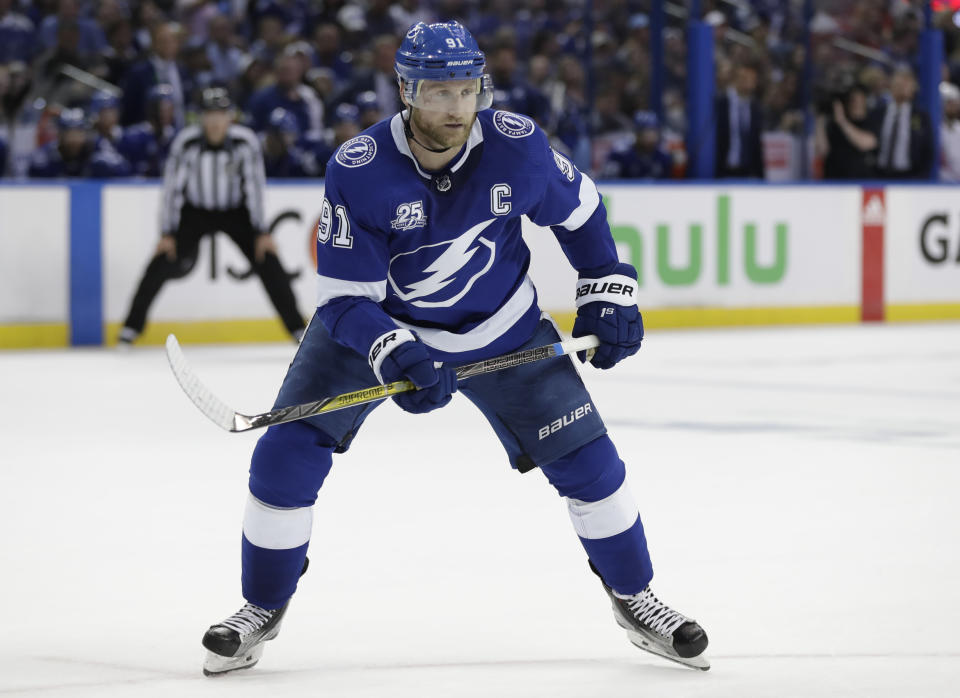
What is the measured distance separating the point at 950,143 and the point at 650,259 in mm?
3546

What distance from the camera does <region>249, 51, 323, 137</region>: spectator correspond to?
32.2 ft

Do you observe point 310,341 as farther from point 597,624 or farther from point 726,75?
point 726,75

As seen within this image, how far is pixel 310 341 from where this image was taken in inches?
111

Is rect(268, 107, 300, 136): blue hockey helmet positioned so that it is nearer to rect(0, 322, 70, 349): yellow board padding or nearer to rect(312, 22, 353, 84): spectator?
rect(312, 22, 353, 84): spectator

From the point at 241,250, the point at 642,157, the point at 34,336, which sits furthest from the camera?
the point at 642,157

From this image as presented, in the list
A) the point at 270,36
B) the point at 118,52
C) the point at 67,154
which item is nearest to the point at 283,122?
the point at 67,154

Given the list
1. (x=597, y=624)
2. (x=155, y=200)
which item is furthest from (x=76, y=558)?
(x=155, y=200)

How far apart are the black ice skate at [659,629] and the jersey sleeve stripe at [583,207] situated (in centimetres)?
65

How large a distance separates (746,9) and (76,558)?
460 inches

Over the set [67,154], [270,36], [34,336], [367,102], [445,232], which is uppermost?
[270,36]

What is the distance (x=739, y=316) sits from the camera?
10531mm

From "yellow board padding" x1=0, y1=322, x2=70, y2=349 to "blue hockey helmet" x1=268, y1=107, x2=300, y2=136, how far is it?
5.91 ft

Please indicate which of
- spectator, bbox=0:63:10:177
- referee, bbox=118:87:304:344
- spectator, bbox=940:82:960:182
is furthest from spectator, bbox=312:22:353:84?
spectator, bbox=940:82:960:182

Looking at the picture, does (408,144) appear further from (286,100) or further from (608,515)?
(286,100)
